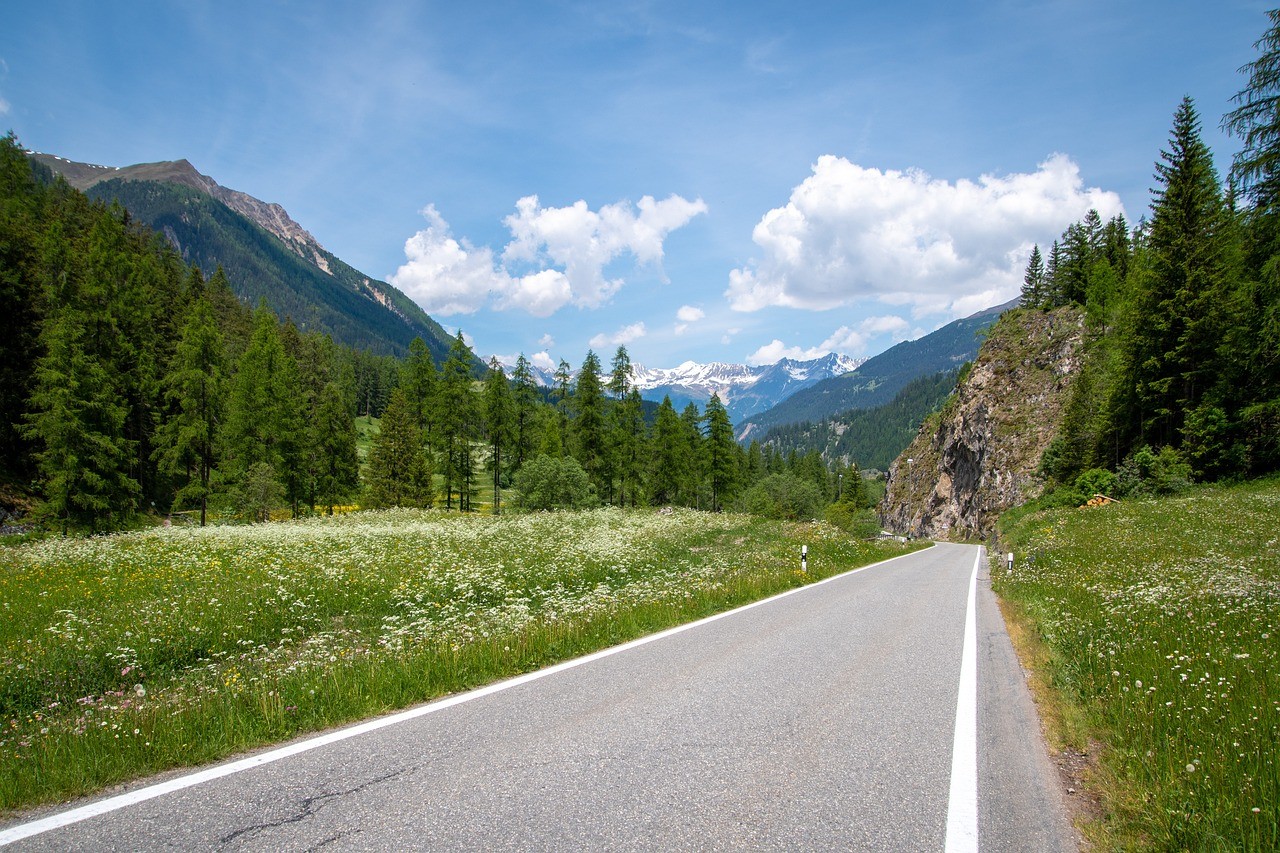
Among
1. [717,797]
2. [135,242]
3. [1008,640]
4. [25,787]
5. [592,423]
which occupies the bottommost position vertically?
[1008,640]

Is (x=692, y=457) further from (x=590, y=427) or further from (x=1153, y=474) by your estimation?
(x=1153, y=474)

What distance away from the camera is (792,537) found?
82.2 feet

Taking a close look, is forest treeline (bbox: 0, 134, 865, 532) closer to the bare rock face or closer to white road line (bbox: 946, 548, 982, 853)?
the bare rock face

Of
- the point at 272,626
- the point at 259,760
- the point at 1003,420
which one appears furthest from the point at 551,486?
the point at 1003,420

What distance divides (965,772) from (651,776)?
2.58 metres

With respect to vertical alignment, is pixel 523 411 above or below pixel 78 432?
above

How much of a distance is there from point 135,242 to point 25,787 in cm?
6567

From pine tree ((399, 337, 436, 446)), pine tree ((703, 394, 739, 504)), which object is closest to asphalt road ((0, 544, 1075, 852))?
pine tree ((703, 394, 739, 504))

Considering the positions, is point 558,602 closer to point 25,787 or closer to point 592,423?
point 25,787

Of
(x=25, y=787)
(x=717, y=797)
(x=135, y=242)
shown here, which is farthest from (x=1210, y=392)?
(x=135, y=242)

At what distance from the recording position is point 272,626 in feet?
30.7

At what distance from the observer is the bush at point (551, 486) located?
43938 mm

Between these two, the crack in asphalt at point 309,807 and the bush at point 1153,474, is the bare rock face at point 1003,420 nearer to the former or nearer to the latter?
the bush at point 1153,474

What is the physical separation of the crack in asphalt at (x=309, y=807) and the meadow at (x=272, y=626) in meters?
1.53
